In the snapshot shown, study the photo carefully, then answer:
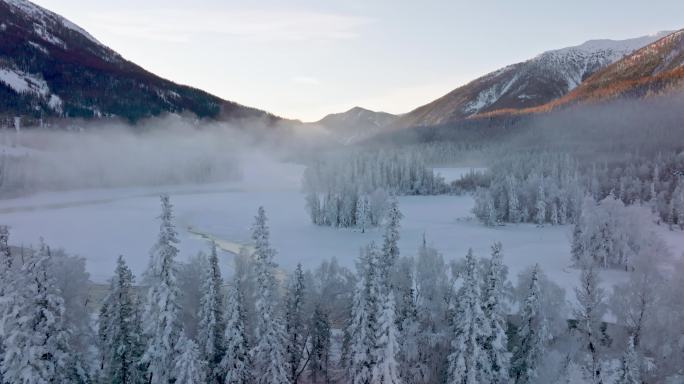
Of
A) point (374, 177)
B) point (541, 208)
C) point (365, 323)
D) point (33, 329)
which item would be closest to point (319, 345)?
point (365, 323)

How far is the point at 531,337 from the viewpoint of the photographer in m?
33.2

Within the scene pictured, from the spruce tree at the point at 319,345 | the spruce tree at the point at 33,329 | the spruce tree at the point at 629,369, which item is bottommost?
the spruce tree at the point at 319,345

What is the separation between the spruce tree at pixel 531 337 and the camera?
32.5m

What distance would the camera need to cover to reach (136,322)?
3238cm

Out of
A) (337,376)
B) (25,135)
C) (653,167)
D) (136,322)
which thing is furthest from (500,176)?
(25,135)

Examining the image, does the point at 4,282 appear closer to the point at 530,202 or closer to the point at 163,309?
the point at 163,309

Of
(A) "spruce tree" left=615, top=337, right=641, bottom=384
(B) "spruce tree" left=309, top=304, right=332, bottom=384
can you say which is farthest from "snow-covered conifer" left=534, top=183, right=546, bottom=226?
(A) "spruce tree" left=615, top=337, right=641, bottom=384

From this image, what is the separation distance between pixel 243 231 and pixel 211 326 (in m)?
69.1

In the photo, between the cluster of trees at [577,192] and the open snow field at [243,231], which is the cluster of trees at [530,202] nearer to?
the cluster of trees at [577,192]

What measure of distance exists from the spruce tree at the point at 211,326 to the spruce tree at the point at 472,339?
15729 millimetres

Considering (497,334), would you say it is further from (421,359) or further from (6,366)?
(6,366)

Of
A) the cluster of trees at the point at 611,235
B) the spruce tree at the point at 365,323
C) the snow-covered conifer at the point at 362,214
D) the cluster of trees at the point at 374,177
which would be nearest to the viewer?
the spruce tree at the point at 365,323

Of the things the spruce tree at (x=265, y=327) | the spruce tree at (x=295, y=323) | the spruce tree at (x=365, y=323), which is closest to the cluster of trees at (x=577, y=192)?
the spruce tree at (x=295, y=323)

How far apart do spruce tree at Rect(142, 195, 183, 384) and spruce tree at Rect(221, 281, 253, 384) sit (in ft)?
12.0
